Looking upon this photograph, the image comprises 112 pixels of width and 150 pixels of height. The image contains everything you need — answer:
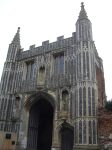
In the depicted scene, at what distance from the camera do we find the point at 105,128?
11180 millimetres

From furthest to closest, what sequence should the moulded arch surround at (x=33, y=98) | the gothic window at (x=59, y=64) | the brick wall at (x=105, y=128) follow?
1. the gothic window at (x=59, y=64)
2. the moulded arch surround at (x=33, y=98)
3. the brick wall at (x=105, y=128)

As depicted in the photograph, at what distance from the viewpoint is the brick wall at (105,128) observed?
35.3 ft

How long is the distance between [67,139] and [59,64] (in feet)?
19.7

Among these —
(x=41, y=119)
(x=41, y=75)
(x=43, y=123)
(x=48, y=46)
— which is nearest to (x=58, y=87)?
(x=41, y=75)

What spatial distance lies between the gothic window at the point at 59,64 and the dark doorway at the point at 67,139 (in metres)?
4.73

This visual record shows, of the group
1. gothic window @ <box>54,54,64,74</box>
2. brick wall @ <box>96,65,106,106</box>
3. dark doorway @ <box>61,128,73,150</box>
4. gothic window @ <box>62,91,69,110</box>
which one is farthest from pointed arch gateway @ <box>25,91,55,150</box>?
brick wall @ <box>96,65,106,106</box>

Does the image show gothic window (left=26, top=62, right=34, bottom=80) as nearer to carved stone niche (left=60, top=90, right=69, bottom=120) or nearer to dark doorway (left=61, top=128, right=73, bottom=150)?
carved stone niche (left=60, top=90, right=69, bottom=120)

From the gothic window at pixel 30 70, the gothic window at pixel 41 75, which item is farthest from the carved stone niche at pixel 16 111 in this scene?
the gothic window at pixel 41 75

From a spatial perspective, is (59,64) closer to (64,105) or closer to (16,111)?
(64,105)

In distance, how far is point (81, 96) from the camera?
11992 millimetres

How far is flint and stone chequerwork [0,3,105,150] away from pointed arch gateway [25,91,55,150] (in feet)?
0.27

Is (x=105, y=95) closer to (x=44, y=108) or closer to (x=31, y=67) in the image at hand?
(x=44, y=108)

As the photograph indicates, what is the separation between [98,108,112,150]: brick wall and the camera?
35.3 feet

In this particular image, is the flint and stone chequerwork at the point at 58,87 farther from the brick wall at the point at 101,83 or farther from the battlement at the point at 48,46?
the brick wall at the point at 101,83
